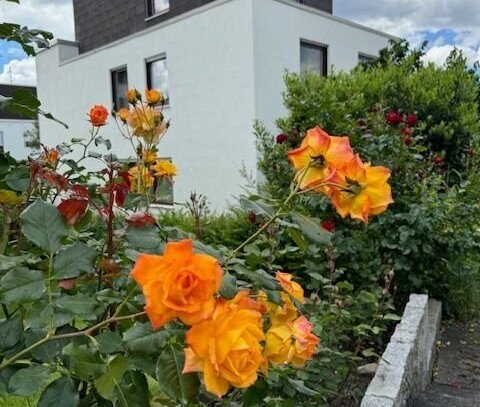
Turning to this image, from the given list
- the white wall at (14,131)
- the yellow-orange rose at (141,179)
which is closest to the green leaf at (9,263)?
the yellow-orange rose at (141,179)

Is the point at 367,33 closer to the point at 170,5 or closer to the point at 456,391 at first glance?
the point at 170,5

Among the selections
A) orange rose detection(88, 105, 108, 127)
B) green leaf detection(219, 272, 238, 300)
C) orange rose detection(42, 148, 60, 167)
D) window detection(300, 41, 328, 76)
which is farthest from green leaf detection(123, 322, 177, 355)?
window detection(300, 41, 328, 76)

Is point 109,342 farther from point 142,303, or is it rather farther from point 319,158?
point 319,158

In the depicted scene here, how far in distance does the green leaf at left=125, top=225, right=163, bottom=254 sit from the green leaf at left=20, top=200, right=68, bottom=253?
103 millimetres

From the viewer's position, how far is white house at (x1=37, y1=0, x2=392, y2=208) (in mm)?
9109

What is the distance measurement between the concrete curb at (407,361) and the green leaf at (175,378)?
1495 millimetres

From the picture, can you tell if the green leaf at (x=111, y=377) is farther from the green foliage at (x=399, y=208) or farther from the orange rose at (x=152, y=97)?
the green foliage at (x=399, y=208)

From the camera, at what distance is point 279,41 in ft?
30.8

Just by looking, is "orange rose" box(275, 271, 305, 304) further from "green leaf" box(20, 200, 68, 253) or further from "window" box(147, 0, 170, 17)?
"window" box(147, 0, 170, 17)

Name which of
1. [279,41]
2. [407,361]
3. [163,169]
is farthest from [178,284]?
[279,41]

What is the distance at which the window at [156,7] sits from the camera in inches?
460

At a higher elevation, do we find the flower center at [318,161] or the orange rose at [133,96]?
the orange rose at [133,96]

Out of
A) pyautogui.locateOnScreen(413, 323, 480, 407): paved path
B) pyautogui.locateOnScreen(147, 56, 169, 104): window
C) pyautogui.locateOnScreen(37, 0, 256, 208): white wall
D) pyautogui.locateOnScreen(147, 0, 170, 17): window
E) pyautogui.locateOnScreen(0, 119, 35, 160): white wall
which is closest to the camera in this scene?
pyautogui.locateOnScreen(413, 323, 480, 407): paved path

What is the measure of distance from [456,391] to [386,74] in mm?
4023
